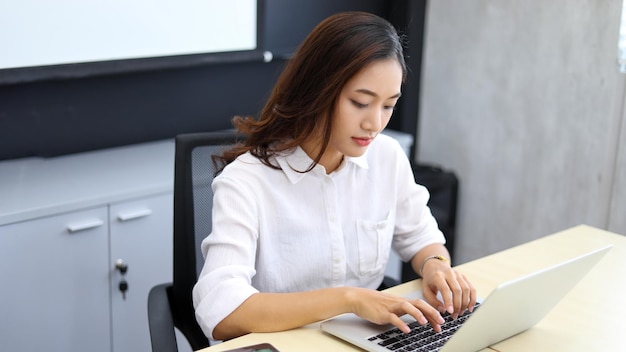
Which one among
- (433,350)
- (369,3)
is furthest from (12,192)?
(369,3)

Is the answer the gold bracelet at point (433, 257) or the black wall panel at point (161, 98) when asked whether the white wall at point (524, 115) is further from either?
the gold bracelet at point (433, 257)

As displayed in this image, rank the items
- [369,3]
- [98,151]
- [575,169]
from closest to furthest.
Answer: [98,151] → [575,169] → [369,3]

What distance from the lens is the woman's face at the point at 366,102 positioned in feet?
5.56

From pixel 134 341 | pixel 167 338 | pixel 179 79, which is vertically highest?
pixel 179 79

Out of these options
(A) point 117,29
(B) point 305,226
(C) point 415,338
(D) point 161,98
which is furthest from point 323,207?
(D) point 161,98

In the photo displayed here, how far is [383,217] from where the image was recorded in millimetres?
1959

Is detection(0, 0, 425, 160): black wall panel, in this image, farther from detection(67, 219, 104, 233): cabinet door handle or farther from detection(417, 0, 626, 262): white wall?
detection(67, 219, 104, 233): cabinet door handle

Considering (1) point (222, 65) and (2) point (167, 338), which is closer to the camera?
(2) point (167, 338)

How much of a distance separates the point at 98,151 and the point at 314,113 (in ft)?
4.63

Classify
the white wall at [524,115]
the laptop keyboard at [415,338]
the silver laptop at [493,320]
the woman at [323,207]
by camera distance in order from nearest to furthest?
the silver laptop at [493,320], the laptop keyboard at [415,338], the woman at [323,207], the white wall at [524,115]

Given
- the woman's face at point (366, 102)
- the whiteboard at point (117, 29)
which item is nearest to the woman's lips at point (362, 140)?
the woman's face at point (366, 102)

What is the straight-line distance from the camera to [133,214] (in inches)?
100

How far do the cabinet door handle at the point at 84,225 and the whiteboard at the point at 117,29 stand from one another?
0.54 m

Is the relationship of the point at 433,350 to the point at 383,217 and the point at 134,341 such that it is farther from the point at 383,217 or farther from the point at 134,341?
the point at 134,341
